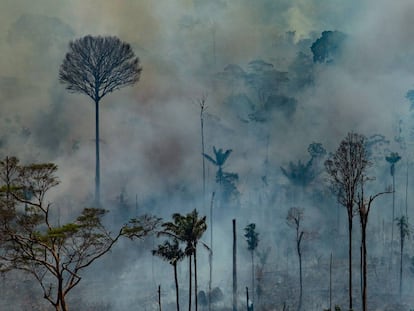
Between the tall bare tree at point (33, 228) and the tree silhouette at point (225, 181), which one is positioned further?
the tree silhouette at point (225, 181)

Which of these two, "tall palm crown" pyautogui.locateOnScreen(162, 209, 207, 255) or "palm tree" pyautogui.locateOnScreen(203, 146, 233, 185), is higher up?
"palm tree" pyautogui.locateOnScreen(203, 146, 233, 185)

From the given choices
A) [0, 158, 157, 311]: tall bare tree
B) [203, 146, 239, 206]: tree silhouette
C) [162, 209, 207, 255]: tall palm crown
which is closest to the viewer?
[0, 158, 157, 311]: tall bare tree

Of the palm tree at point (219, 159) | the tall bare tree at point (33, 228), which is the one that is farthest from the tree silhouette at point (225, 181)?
the tall bare tree at point (33, 228)

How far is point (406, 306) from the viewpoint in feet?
171

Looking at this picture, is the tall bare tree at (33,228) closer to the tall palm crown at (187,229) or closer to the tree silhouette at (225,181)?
the tall palm crown at (187,229)

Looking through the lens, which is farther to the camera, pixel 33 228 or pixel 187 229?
pixel 187 229

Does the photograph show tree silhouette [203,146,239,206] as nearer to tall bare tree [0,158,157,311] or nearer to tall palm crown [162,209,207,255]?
tall palm crown [162,209,207,255]

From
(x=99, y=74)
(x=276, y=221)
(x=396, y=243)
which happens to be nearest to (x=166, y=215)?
(x=276, y=221)

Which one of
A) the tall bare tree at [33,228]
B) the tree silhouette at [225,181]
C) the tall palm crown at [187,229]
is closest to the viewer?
the tall bare tree at [33,228]

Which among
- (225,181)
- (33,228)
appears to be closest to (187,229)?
(33,228)

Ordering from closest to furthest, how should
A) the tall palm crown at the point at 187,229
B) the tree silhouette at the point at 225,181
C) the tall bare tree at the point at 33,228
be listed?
1. the tall bare tree at the point at 33,228
2. the tall palm crown at the point at 187,229
3. the tree silhouette at the point at 225,181

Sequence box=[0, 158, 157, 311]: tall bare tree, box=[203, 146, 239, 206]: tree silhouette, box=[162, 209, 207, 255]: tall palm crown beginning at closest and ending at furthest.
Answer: box=[0, 158, 157, 311]: tall bare tree
box=[162, 209, 207, 255]: tall palm crown
box=[203, 146, 239, 206]: tree silhouette

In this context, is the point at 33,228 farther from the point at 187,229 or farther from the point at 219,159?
the point at 219,159

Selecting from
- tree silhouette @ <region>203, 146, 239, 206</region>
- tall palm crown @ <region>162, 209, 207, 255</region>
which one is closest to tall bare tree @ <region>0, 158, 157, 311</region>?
tall palm crown @ <region>162, 209, 207, 255</region>
